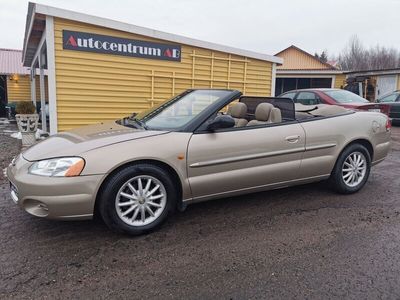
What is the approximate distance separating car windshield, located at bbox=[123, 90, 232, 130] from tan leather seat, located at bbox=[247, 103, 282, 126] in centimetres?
51

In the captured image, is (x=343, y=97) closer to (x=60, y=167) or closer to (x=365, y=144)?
(x=365, y=144)

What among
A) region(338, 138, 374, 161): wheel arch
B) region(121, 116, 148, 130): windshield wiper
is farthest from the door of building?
region(121, 116, 148, 130): windshield wiper

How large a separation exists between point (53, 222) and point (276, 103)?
9.87ft

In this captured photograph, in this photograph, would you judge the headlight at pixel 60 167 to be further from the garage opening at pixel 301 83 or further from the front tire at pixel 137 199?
the garage opening at pixel 301 83

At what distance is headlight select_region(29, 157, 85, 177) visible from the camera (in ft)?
9.65

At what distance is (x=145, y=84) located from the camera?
8938 mm

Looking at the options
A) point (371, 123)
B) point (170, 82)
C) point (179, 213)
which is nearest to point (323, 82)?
point (170, 82)

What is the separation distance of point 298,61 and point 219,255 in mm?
29605

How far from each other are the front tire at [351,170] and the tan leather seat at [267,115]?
40.5 inches

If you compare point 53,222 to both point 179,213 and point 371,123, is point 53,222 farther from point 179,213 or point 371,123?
point 371,123

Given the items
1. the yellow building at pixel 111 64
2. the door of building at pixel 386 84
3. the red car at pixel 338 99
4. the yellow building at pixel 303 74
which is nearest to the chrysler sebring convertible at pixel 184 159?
the yellow building at pixel 111 64

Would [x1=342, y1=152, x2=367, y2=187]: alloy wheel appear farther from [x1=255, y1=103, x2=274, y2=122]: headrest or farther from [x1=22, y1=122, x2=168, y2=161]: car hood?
[x1=22, y1=122, x2=168, y2=161]: car hood

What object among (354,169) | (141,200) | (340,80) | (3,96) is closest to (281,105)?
(354,169)

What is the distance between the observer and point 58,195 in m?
2.91
